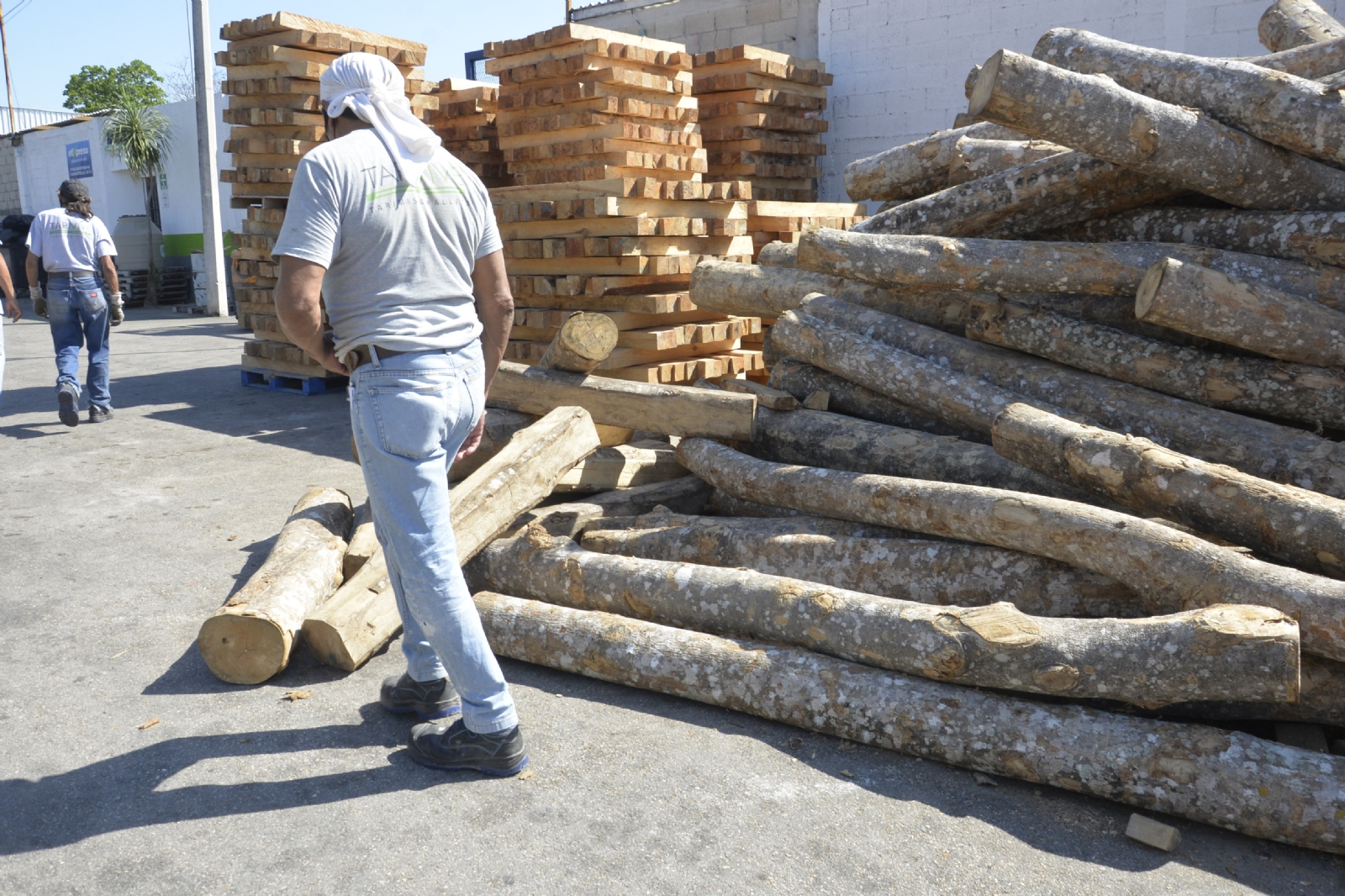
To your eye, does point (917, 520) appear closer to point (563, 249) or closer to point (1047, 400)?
point (1047, 400)

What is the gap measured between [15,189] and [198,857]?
34.6 meters

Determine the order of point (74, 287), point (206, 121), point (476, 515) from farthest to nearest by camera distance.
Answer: point (206, 121), point (74, 287), point (476, 515)

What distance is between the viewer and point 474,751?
3225mm

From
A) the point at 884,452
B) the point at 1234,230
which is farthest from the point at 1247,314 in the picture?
the point at 884,452

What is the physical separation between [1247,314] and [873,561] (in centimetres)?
179

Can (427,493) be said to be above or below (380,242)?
below

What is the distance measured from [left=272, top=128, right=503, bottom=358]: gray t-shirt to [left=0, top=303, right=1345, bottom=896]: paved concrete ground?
1.42m

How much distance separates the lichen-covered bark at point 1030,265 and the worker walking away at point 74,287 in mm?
7032

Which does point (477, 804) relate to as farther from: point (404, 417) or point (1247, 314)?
point (1247, 314)

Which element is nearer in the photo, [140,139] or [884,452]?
[884,452]

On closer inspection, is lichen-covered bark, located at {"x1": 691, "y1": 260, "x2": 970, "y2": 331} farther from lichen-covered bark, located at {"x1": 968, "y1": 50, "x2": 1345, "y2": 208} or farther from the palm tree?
the palm tree

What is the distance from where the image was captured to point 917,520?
400 centimetres

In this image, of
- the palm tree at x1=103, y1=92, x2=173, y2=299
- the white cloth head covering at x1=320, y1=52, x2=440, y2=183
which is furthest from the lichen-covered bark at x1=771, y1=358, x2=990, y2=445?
the palm tree at x1=103, y1=92, x2=173, y2=299

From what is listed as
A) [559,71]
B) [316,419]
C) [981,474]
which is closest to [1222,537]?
[981,474]
